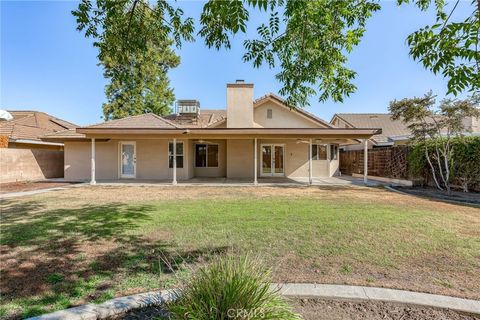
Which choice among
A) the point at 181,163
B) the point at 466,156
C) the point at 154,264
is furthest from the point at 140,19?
the point at 466,156

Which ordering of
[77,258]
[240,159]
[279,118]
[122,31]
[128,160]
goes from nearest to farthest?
[77,258], [122,31], [128,160], [240,159], [279,118]

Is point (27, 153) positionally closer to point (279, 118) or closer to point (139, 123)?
point (139, 123)

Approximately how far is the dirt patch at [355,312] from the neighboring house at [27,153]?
55.9ft

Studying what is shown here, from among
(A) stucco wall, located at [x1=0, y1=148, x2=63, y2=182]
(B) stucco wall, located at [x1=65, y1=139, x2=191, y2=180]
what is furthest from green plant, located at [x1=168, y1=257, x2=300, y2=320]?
(A) stucco wall, located at [x1=0, y1=148, x2=63, y2=182]

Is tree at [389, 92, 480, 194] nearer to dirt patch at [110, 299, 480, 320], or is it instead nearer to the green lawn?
the green lawn

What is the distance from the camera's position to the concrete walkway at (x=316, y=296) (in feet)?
8.88

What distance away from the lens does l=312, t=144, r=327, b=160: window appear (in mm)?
19000

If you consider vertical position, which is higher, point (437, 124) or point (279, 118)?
point (279, 118)

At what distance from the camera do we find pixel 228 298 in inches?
87.0

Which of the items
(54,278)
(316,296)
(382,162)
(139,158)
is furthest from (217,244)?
(382,162)

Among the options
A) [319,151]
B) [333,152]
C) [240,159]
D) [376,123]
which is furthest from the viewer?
[376,123]

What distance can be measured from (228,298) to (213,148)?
16821 millimetres

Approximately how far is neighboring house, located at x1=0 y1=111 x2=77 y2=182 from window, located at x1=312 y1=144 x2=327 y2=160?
57.1 ft

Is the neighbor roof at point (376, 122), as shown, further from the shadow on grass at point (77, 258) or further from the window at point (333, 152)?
the shadow on grass at point (77, 258)
